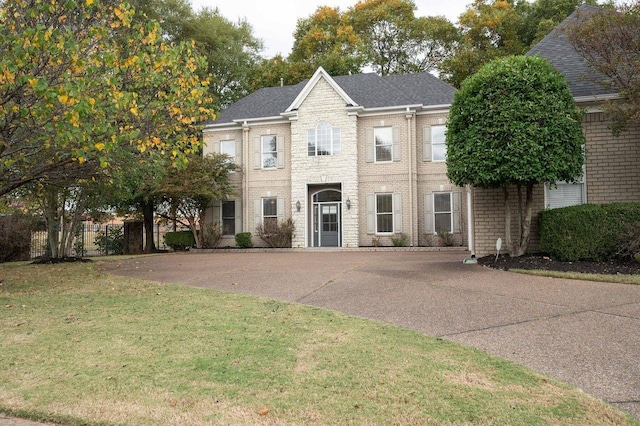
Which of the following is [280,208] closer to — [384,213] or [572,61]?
[384,213]

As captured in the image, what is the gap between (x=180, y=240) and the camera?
74.6 ft

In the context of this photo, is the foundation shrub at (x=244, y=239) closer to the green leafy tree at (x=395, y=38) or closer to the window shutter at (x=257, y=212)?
the window shutter at (x=257, y=212)

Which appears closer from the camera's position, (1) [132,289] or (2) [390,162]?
(1) [132,289]

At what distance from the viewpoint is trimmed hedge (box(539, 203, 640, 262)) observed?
9.52 metres

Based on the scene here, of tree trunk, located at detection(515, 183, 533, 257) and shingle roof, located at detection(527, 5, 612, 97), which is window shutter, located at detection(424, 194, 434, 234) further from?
tree trunk, located at detection(515, 183, 533, 257)

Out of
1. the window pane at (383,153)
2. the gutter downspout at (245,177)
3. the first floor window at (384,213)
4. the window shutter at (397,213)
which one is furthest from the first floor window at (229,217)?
the window shutter at (397,213)

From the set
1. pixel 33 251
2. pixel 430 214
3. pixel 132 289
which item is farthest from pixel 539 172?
pixel 33 251

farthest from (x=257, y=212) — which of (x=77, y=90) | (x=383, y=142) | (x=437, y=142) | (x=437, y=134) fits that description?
(x=77, y=90)

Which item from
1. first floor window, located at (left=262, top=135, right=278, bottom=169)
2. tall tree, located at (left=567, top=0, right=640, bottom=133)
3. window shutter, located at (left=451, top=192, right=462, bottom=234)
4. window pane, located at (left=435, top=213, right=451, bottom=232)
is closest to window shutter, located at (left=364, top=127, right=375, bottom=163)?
window pane, located at (left=435, top=213, right=451, bottom=232)

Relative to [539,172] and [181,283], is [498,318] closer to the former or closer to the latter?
[539,172]

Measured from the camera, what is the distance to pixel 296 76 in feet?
108

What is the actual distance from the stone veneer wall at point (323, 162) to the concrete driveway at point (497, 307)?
957 centimetres

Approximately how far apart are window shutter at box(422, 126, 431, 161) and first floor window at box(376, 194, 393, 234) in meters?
2.33

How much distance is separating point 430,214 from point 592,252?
10.7 m
